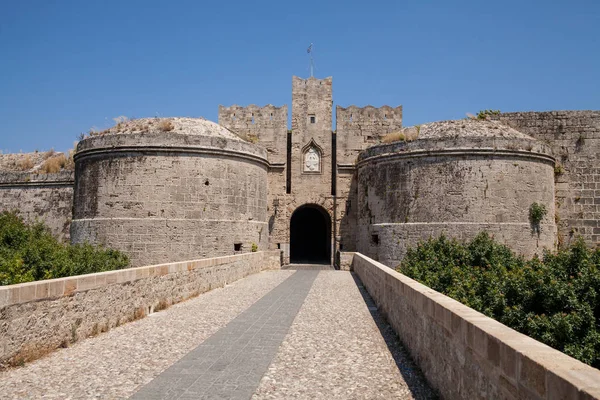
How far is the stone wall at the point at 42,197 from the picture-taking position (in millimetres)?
23938

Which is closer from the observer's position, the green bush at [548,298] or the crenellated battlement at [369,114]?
the green bush at [548,298]

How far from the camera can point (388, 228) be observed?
19.3 m

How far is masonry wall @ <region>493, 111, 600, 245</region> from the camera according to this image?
20391mm

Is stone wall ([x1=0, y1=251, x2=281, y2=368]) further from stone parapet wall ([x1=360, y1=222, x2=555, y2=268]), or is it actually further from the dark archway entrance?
the dark archway entrance

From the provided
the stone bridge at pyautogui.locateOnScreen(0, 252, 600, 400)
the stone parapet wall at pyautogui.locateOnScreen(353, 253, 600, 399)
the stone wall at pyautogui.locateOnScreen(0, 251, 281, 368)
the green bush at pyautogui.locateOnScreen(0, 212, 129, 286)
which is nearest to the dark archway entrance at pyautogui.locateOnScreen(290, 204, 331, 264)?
the green bush at pyautogui.locateOnScreen(0, 212, 129, 286)

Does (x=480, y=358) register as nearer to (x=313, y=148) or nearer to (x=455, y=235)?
(x=455, y=235)

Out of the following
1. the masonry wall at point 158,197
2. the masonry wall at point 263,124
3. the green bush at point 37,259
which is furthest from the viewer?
the masonry wall at point 263,124

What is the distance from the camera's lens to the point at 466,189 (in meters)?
18.0

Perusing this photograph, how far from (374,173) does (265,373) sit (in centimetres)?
1571

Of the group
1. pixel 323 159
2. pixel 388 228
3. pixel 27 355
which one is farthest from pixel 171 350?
pixel 323 159

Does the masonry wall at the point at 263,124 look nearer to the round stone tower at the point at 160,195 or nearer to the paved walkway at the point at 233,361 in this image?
the round stone tower at the point at 160,195

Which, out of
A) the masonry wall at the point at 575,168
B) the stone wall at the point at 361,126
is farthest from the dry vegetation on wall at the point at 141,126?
the masonry wall at the point at 575,168

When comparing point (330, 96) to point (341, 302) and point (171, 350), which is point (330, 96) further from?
point (171, 350)

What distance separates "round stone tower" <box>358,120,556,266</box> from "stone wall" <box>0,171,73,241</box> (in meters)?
15.4
